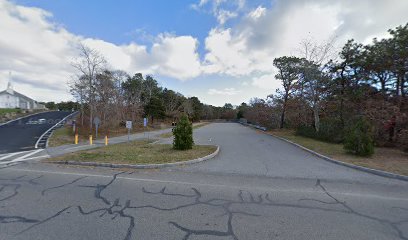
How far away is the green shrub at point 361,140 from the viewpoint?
10.7 meters

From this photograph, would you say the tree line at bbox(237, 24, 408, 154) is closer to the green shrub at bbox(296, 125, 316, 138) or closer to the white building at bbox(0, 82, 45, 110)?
the green shrub at bbox(296, 125, 316, 138)

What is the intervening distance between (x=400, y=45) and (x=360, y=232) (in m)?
15.0

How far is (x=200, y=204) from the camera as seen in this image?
4.84 m

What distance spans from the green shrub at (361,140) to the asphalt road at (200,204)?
137 inches

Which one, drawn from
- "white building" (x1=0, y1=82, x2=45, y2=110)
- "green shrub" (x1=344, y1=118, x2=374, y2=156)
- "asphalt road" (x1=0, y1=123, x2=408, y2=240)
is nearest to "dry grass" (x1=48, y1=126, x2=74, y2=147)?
"asphalt road" (x1=0, y1=123, x2=408, y2=240)

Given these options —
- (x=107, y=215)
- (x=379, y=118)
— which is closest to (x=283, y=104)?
(x=379, y=118)

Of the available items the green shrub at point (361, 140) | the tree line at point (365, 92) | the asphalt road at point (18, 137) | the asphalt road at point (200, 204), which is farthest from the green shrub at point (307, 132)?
the asphalt road at point (18, 137)

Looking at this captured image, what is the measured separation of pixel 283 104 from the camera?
31266mm

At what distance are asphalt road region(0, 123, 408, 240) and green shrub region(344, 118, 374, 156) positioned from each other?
11.4ft

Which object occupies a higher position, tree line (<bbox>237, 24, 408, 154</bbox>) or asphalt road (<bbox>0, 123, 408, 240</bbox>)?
tree line (<bbox>237, 24, 408, 154</bbox>)

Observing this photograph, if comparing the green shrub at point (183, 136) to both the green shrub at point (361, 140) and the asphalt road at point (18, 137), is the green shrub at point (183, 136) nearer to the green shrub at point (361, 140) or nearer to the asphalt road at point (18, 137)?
the green shrub at point (361, 140)

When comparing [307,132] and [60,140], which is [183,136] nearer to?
[60,140]

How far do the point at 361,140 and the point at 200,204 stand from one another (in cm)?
979

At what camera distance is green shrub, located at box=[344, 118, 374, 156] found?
35.0 feet
